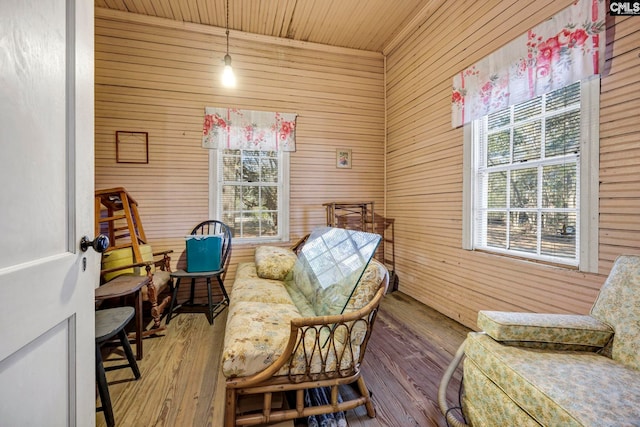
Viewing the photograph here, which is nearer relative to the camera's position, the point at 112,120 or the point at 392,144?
the point at 112,120

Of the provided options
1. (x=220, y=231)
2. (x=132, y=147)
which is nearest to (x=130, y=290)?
(x=220, y=231)

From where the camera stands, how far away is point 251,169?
3.54m

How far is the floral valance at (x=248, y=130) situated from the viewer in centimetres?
332

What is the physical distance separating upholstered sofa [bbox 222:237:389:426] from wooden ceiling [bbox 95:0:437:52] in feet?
10.1

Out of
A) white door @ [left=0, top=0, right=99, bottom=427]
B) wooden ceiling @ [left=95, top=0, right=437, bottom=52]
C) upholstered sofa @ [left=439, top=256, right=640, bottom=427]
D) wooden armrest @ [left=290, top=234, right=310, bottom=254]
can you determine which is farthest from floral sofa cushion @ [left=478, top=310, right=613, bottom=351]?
wooden ceiling @ [left=95, top=0, right=437, bottom=52]

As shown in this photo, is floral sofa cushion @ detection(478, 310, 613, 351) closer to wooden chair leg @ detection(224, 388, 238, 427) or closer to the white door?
wooden chair leg @ detection(224, 388, 238, 427)

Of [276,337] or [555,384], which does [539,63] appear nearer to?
[555,384]

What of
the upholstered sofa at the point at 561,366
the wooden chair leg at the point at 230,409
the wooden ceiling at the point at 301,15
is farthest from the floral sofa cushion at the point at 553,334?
the wooden ceiling at the point at 301,15

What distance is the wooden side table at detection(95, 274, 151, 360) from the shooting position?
1.85 meters

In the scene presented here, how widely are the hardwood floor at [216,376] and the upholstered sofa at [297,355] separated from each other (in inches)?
7.3

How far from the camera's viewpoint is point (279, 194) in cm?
363

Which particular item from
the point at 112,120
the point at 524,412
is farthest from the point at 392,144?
the point at 112,120

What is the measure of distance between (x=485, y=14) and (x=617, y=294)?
8.07ft

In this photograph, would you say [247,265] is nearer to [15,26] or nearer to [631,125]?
[15,26]
